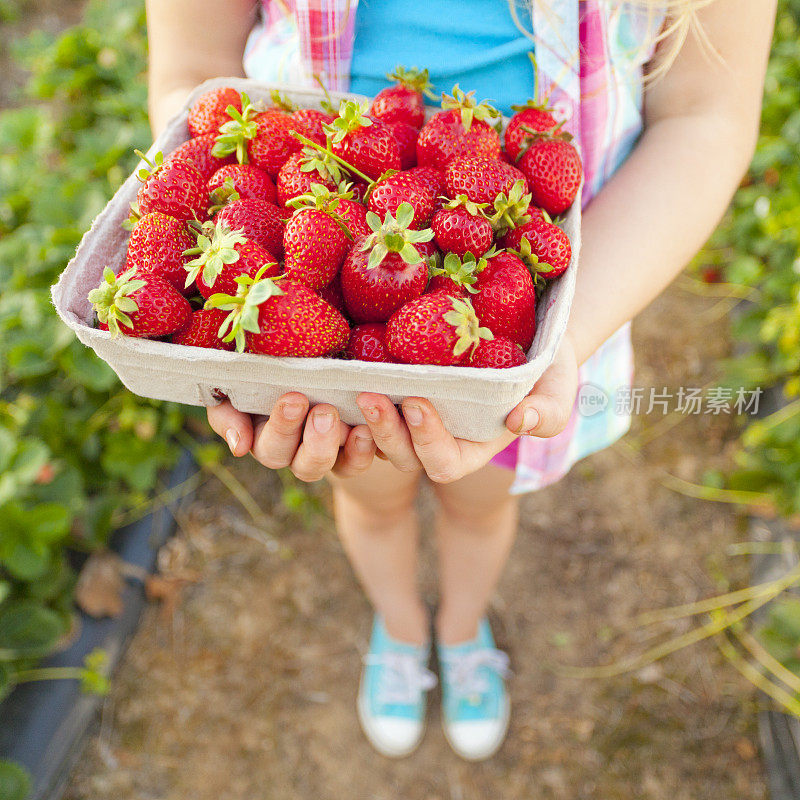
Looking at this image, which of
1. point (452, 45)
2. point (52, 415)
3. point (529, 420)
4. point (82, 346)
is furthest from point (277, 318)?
point (52, 415)

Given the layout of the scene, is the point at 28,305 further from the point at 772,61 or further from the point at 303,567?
the point at 772,61

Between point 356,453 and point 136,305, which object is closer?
A: point 136,305

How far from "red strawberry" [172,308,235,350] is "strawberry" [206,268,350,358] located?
0.09 ft

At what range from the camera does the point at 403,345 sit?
67 cm

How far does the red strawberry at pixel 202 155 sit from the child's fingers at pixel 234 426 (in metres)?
0.27

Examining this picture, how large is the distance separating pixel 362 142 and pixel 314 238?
146 millimetres

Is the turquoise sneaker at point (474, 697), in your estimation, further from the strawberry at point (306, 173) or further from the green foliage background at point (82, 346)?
the strawberry at point (306, 173)

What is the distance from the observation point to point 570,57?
34.1 inches

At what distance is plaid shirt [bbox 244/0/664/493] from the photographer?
85 centimetres

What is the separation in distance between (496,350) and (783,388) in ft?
4.78

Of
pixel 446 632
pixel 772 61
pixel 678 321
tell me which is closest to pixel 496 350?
pixel 446 632

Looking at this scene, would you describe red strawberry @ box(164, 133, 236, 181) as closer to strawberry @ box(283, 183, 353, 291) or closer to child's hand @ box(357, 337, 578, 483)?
strawberry @ box(283, 183, 353, 291)

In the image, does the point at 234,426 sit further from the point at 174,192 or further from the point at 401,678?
the point at 401,678

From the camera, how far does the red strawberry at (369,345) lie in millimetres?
706
